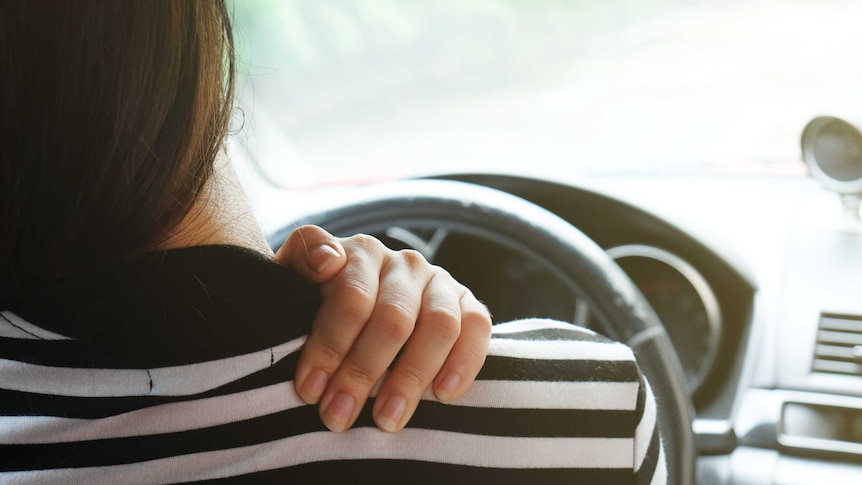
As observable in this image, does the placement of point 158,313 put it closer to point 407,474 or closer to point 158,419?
point 158,419

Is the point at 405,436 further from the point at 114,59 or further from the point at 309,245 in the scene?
the point at 114,59

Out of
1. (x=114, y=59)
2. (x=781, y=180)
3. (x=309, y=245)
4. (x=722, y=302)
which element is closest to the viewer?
(x=114, y=59)

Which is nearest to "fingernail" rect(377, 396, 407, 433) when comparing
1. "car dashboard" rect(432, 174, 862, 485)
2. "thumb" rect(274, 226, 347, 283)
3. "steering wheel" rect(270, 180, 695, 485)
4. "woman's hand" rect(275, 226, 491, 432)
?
"woman's hand" rect(275, 226, 491, 432)

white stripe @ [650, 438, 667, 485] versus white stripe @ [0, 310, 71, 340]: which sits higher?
white stripe @ [0, 310, 71, 340]

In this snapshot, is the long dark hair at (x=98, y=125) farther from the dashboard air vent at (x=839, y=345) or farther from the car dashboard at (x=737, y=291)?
the dashboard air vent at (x=839, y=345)

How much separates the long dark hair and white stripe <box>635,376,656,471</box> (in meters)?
0.33

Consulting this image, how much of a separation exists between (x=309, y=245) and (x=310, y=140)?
164cm

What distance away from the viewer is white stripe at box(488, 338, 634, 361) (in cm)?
58

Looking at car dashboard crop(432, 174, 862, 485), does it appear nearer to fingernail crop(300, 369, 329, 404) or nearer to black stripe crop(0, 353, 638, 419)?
black stripe crop(0, 353, 638, 419)

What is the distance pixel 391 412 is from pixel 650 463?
0.64 ft

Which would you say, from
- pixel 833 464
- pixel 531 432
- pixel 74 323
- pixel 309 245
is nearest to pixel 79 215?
pixel 74 323

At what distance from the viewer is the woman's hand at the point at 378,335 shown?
539 mm

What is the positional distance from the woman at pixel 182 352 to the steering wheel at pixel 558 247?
1.55 ft

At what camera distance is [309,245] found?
0.64 metres
